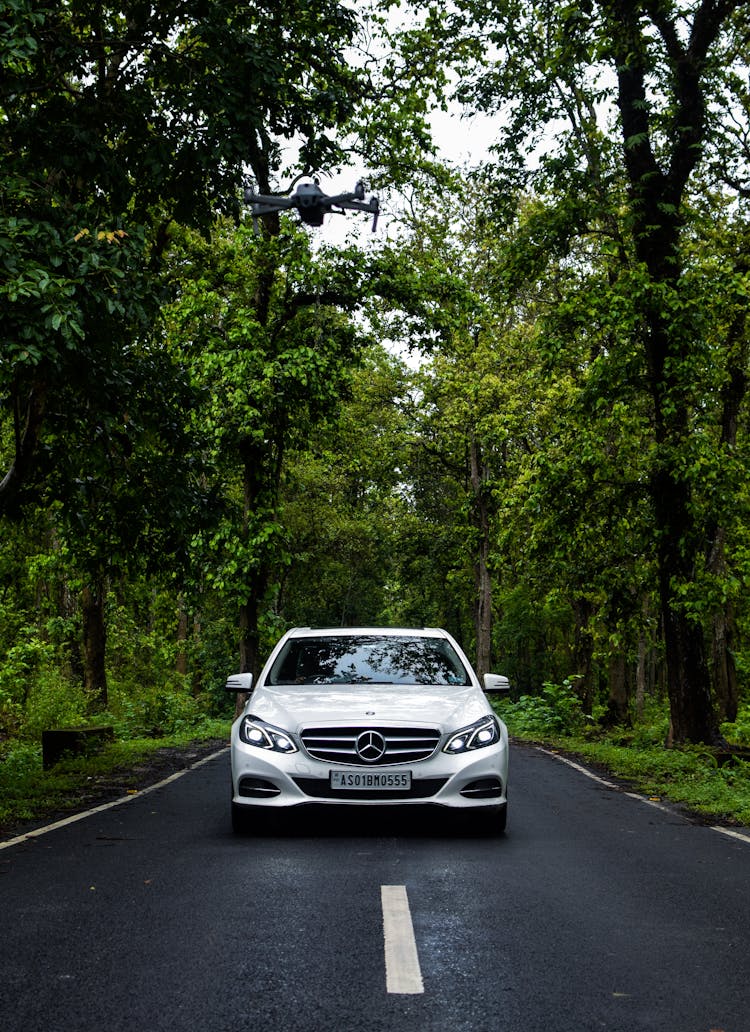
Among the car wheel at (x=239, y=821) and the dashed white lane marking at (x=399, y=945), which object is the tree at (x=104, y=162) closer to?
the car wheel at (x=239, y=821)

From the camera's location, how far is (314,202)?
8773mm

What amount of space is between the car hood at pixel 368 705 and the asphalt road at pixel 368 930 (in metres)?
0.87

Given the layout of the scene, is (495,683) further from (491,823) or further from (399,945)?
(399,945)

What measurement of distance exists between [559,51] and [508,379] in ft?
53.1

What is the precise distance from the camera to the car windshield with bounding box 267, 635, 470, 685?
27.8 ft

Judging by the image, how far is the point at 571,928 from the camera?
505 cm

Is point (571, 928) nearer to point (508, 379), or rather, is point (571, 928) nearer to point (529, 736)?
point (529, 736)

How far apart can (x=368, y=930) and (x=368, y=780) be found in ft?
7.95

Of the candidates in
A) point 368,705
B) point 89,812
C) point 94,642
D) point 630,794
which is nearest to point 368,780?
point 368,705

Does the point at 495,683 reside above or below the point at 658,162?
below

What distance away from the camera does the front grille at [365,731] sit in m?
7.41

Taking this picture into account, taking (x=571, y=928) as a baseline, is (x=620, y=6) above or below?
above

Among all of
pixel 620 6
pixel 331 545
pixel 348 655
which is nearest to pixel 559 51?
pixel 620 6

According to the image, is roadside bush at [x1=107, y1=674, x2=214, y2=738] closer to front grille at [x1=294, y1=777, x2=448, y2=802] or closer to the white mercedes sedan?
the white mercedes sedan
